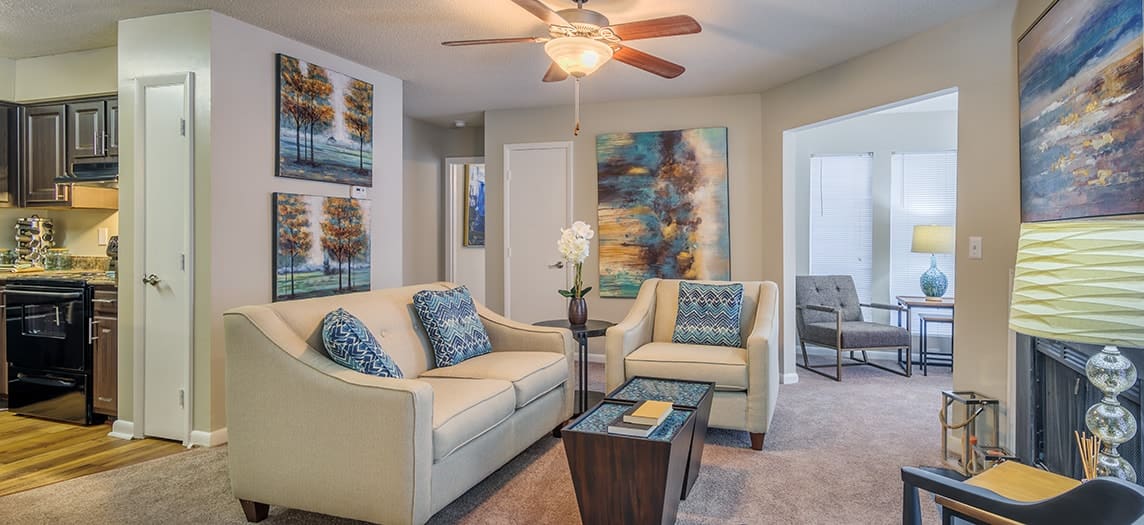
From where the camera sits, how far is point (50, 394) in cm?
372

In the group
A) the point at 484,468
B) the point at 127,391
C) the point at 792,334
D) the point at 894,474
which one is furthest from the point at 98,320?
the point at 792,334

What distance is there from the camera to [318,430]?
215 cm

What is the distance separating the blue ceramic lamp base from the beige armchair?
2.32 metres

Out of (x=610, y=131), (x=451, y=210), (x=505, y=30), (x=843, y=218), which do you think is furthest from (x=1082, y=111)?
(x=451, y=210)

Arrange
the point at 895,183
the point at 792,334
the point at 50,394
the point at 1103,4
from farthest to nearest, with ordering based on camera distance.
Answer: the point at 895,183 < the point at 792,334 < the point at 50,394 < the point at 1103,4

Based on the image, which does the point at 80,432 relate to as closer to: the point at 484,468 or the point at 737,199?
the point at 484,468

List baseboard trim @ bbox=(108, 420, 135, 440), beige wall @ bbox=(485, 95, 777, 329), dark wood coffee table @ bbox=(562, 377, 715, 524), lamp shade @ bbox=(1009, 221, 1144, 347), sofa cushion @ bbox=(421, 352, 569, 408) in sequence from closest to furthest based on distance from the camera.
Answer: lamp shade @ bbox=(1009, 221, 1144, 347)
dark wood coffee table @ bbox=(562, 377, 715, 524)
sofa cushion @ bbox=(421, 352, 569, 408)
baseboard trim @ bbox=(108, 420, 135, 440)
beige wall @ bbox=(485, 95, 777, 329)

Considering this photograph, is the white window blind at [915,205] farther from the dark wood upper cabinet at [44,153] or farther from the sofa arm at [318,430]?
the dark wood upper cabinet at [44,153]

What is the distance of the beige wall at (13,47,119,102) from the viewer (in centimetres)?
401

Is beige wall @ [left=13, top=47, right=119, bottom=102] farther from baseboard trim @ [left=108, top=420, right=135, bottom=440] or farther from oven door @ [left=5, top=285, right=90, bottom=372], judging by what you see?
baseboard trim @ [left=108, top=420, right=135, bottom=440]

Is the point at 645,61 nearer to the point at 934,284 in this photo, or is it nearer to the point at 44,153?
the point at 934,284

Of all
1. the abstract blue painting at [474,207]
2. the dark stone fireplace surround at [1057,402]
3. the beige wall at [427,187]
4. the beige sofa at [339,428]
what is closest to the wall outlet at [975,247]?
the dark stone fireplace surround at [1057,402]

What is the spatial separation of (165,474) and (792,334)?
4305 mm

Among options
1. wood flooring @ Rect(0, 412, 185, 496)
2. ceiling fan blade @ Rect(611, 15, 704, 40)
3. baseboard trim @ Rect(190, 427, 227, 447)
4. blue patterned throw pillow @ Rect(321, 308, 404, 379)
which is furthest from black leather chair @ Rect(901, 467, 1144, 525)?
wood flooring @ Rect(0, 412, 185, 496)
